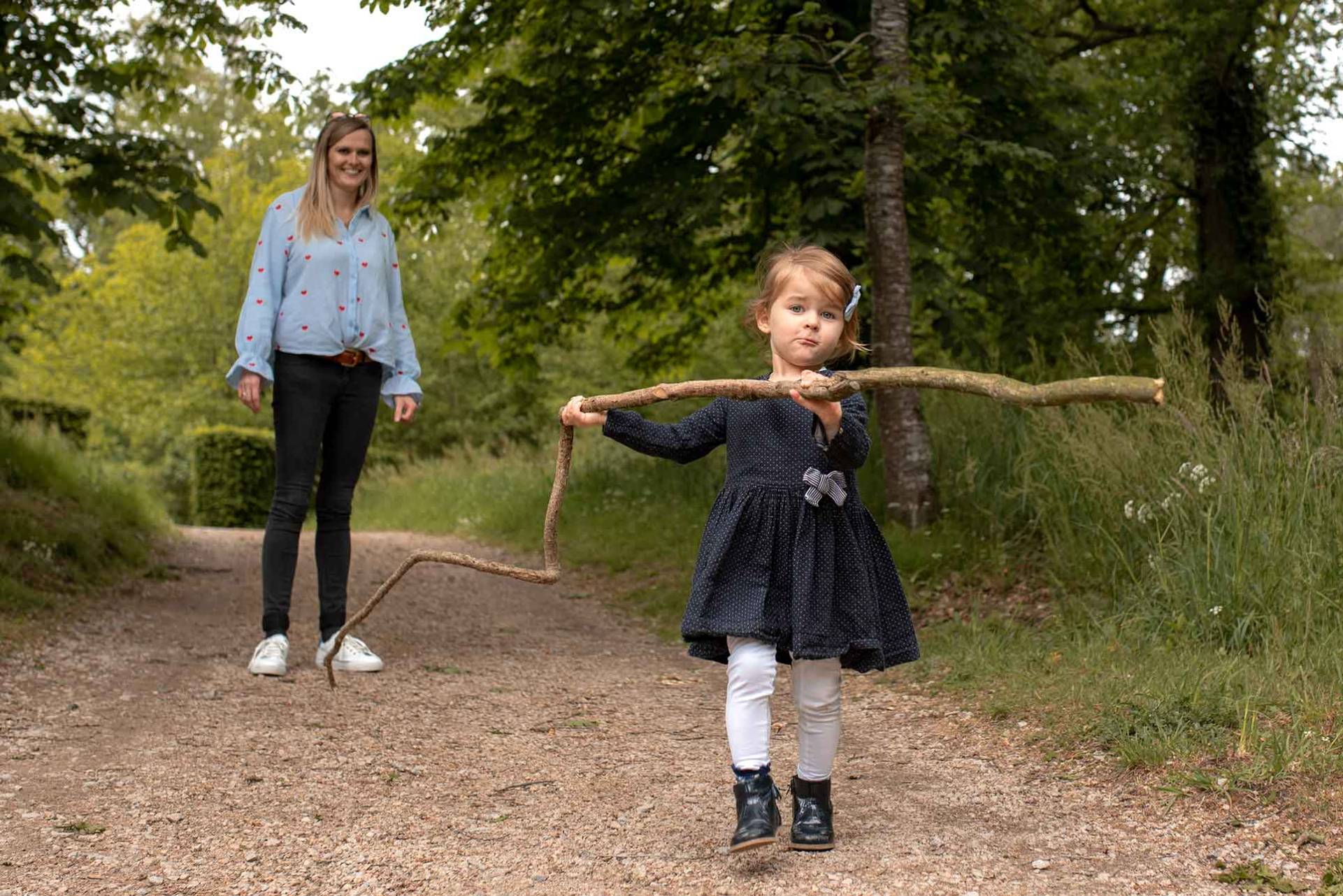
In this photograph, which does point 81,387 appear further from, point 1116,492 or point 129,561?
point 1116,492

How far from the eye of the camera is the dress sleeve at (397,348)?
5602mm

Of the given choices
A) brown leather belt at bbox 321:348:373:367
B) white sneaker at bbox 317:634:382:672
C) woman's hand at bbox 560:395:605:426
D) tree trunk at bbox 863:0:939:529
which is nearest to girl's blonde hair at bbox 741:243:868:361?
woman's hand at bbox 560:395:605:426

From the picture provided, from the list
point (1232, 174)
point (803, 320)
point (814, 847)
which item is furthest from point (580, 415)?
point (1232, 174)

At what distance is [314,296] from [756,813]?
10.6 ft

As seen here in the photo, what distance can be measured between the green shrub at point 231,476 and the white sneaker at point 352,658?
1480 centimetres

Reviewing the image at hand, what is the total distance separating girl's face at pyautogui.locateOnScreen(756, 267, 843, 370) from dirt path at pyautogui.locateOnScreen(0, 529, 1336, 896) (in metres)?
1.27

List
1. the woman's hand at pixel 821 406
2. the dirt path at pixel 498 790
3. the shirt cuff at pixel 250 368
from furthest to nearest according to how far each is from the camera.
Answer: the shirt cuff at pixel 250 368, the dirt path at pixel 498 790, the woman's hand at pixel 821 406

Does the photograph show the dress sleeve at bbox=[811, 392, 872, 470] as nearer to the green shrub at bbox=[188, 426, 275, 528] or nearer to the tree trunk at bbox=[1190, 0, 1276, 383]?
the tree trunk at bbox=[1190, 0, 1276, 383]

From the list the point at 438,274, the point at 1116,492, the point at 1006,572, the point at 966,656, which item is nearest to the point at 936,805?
the point at 966,656

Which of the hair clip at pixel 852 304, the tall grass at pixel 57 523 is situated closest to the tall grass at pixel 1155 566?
the hair clip at pixel 852 304

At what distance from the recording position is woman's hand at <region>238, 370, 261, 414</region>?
519 cm

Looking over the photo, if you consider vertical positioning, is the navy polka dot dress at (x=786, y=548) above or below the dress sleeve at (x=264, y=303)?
below

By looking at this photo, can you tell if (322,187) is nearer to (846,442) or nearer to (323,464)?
(323,464)

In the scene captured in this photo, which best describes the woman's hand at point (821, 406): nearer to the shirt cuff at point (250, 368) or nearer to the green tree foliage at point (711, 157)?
the shirt cuff at point (250, 368)
